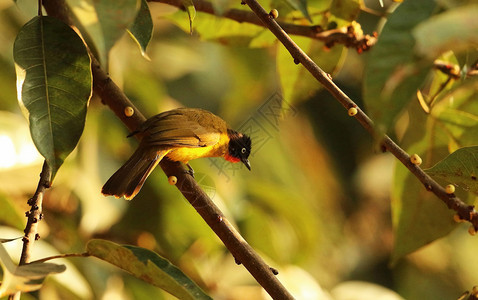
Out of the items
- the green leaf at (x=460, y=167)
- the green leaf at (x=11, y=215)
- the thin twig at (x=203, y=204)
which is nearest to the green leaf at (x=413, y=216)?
the green leaf at (x=460, y=167)

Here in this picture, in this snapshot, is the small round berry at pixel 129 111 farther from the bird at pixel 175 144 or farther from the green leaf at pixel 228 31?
the green leaf at pixel 228 31

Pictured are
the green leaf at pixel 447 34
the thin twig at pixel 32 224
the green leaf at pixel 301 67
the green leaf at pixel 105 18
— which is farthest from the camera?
the green leaf at pixel 301 67

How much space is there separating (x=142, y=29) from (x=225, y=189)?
106cm

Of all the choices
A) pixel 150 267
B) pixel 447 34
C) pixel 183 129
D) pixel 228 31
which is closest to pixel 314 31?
pixel 228 31

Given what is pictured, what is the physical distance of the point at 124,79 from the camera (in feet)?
7.52

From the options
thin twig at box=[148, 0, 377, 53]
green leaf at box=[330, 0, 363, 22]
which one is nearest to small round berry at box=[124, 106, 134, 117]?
thin twig at box=[148, 0, 377, 53]

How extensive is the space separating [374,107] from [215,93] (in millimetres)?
2514

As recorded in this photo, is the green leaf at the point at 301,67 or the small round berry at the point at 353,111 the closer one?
the small round berry at the point at 353,111

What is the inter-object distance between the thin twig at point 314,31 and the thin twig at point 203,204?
26 centimetres

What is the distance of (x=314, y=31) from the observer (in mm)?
1292

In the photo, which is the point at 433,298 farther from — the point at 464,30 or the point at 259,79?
the point at 464,30

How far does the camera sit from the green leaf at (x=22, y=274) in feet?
2.70

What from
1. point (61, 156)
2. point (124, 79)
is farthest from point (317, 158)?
point (61, 156)

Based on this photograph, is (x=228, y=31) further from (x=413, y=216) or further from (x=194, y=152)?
(x=413, y=216)
